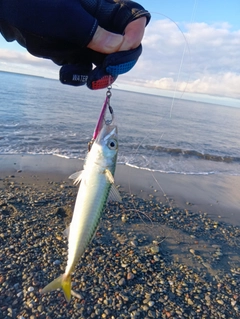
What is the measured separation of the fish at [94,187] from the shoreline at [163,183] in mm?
5831

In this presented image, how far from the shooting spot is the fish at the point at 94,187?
263 centimetres

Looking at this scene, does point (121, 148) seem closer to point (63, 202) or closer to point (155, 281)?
point (63, 202)

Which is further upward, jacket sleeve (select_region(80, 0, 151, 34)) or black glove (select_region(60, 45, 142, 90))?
jacket sleeve (select_region(80, 0, 151, 34))

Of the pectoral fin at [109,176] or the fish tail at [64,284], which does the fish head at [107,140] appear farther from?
the fish tail at [64,284]

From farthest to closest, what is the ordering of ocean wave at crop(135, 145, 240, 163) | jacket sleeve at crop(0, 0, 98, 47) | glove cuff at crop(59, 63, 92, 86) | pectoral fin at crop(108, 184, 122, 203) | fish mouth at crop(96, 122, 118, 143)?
ocean wave at crop(135, 145, 240, 163), glove cuff at crop(59, 63, 92, 86), pectoral fin at crop(108, 184, 122, 203), fish mouth at crop(96, 122, 118, 143), jacket sleeve at crop(0, 0, 98, 47)

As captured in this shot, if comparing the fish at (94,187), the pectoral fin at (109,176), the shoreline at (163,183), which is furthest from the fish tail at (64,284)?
the shoreline at (163,183)

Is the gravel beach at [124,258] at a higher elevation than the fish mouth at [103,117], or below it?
below

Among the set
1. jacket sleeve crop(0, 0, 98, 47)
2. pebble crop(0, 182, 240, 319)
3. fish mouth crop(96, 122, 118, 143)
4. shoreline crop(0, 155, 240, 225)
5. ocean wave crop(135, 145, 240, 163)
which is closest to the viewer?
jacket sleeve crop(0, 0, 98, 47)

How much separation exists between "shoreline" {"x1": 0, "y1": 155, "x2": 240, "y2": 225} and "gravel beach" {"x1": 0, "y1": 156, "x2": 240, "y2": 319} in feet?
0.43

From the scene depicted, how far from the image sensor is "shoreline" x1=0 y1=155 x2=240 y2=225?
8586mm

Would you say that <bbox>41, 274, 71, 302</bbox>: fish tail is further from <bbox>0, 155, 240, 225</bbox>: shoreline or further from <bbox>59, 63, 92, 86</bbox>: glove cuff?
<bbox>0, 155, 240, 225</bbox>: shoreline

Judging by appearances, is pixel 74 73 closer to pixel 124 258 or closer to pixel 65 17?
pixel 65 17

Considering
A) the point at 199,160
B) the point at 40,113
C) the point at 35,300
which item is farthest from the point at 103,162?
the point at 40,113

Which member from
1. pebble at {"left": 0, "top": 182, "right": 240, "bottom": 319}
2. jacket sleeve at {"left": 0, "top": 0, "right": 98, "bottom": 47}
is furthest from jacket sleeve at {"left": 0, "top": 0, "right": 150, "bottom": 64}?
pebble at {"left": 0, "top": 182, "right": 240, "bottom": 319}
